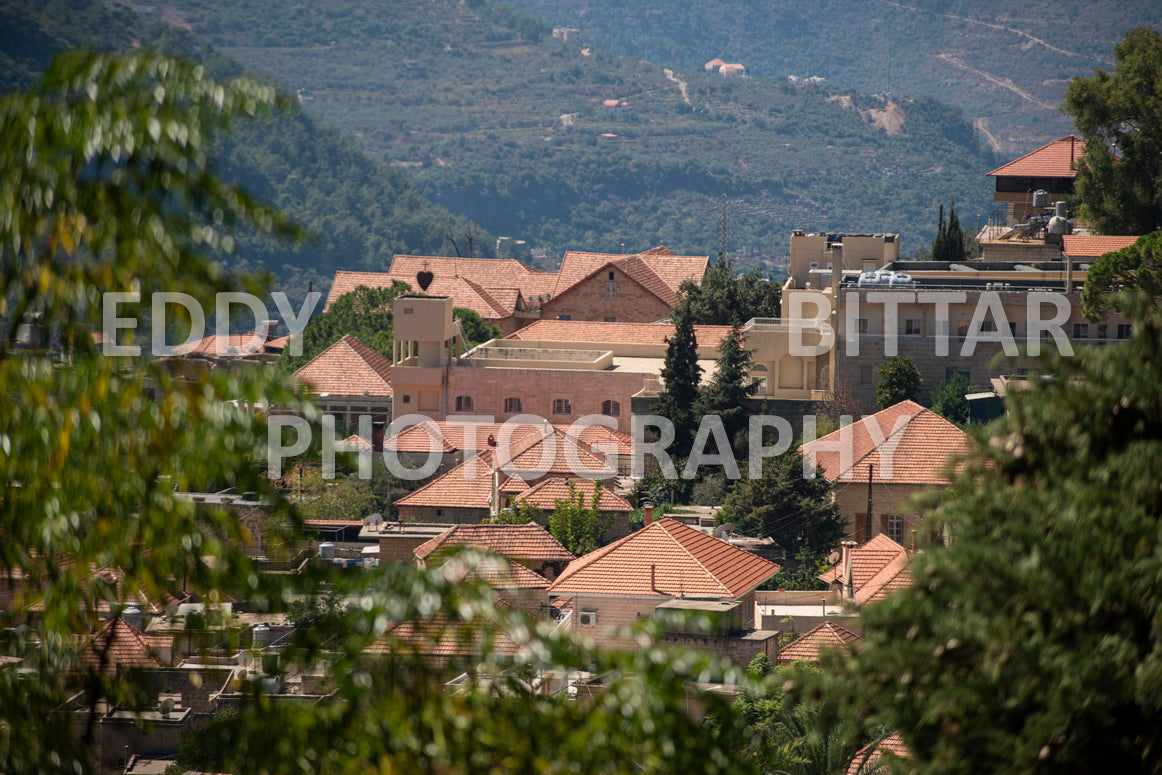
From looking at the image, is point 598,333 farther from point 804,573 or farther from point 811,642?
point 811,642

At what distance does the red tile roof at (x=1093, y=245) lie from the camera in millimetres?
47156

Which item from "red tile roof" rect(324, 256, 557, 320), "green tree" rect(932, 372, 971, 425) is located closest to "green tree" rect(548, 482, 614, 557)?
"green tree" rect(932, 372, 971, 425)

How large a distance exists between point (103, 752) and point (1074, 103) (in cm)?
4105

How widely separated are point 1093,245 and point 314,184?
121165 mm

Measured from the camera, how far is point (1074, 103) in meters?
52.1

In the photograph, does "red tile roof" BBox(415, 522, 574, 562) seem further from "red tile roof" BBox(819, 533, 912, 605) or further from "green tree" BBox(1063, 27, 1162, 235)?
"green tree" BBox(1063, 27, 1162, 235)

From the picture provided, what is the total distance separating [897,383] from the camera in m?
46.6

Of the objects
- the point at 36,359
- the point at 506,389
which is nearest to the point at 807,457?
the point at 506,389

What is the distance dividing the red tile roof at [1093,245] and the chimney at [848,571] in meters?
16.3

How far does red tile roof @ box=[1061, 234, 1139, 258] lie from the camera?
47156mm

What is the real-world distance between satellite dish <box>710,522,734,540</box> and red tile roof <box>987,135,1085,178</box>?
29.9 meters

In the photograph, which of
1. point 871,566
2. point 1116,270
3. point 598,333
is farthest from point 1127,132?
point 871,566

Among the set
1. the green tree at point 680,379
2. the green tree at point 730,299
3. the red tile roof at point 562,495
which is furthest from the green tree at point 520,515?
the green tree at point 730,299

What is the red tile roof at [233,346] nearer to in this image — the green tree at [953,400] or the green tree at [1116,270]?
the green tree at [953,400]
